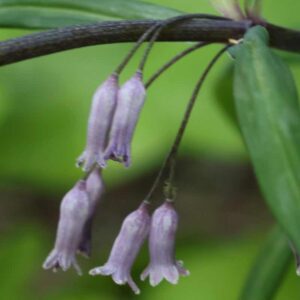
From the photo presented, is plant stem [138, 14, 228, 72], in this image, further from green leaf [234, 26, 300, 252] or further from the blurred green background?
the blurred green background

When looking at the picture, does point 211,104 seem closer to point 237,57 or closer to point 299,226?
point 237,57

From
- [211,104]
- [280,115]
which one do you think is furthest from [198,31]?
[211,104]

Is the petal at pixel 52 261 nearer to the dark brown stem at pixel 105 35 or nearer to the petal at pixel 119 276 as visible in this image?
the petal at pixel 119 276

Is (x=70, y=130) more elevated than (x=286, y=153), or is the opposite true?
(x=286, y=153)

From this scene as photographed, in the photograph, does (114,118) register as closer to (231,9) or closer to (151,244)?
(151,244)

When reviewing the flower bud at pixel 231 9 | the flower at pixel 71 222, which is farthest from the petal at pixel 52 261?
the flower bud at pixel 231 9

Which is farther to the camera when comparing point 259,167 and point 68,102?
point 68,102
